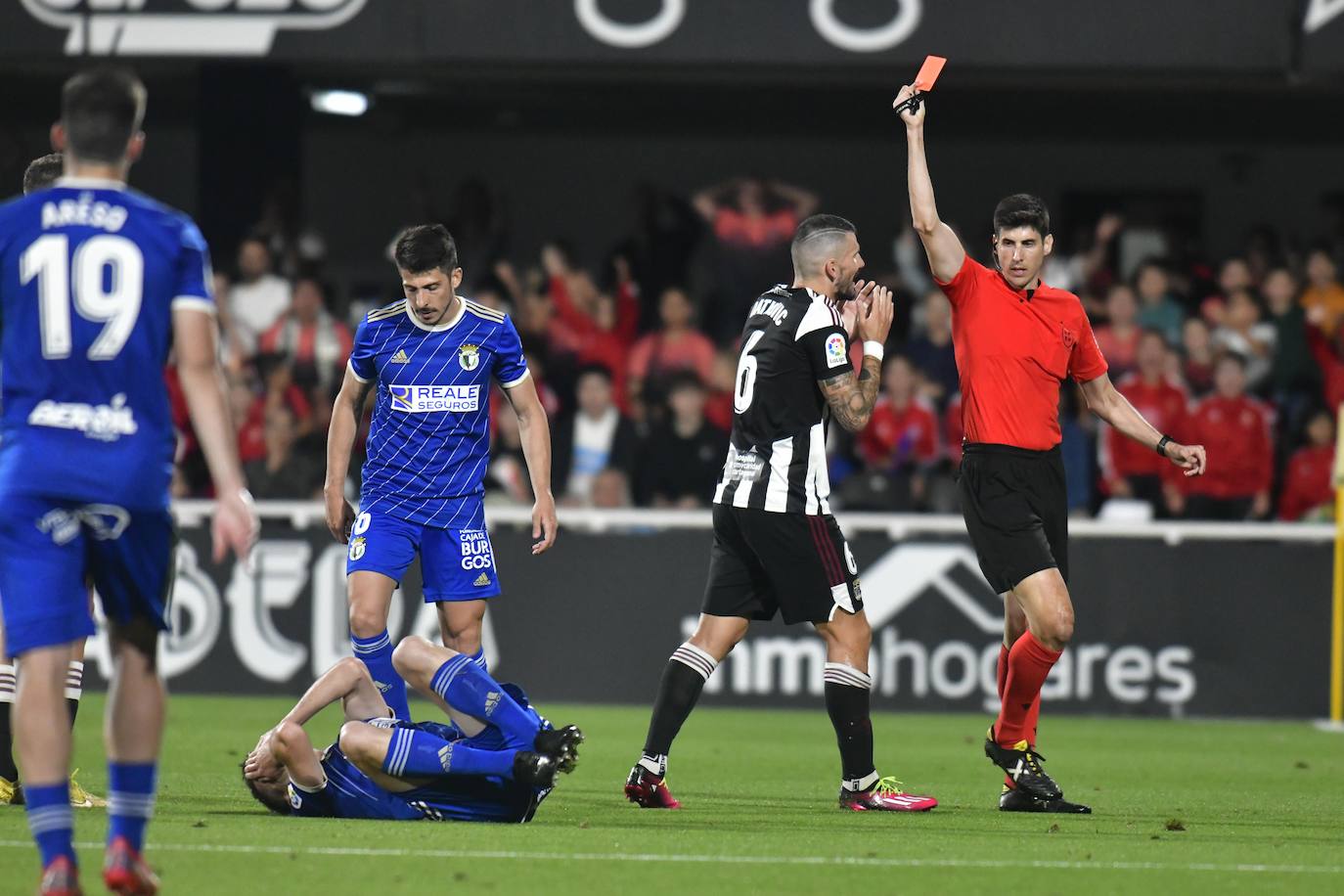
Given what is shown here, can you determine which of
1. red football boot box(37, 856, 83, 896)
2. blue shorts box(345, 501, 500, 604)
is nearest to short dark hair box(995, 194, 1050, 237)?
blue shorts box(345, 501, 500, 604)

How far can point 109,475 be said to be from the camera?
518 cm

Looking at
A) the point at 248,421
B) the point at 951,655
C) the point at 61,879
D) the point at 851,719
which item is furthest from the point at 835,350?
the point at 248,421

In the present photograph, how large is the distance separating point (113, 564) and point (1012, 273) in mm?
4298

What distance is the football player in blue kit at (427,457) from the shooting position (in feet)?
26.6

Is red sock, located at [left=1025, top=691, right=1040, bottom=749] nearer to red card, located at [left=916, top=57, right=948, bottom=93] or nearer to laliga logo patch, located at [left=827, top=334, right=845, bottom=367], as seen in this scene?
laliga logo patch, located at [left=827, top=334, right=845, bottom=367]

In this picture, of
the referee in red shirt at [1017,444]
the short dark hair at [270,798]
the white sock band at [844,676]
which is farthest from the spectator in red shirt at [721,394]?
the short dark hair at [270,798]

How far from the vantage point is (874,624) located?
43.4 feet

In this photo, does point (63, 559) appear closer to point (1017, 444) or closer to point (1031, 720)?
point (1017, 444)

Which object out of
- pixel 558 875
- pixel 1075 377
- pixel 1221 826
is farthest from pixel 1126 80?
pixel 558 875

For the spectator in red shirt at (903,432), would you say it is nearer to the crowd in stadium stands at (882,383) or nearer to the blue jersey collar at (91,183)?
the crowd in stadium stands at (882,383)

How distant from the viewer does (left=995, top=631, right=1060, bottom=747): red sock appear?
818 cm

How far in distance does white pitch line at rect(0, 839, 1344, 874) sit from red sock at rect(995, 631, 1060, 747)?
1747 mm

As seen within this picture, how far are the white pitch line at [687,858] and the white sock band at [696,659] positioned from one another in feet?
5.33

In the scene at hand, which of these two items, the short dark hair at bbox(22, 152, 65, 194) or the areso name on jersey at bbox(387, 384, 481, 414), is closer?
the short dark hair at bbox(22, 152, 65, 194)
